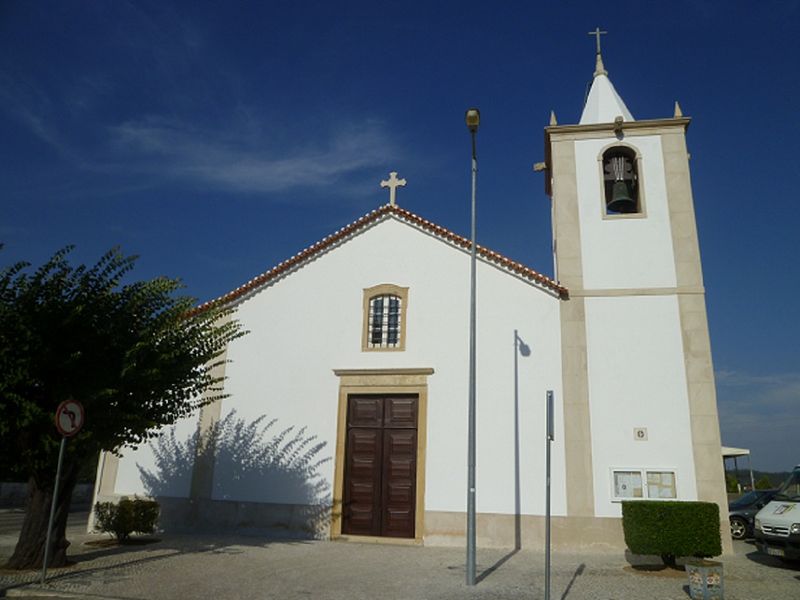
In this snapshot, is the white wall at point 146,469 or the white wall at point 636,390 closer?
the white wall at point 636,390

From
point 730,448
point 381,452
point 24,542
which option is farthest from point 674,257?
point 730,448

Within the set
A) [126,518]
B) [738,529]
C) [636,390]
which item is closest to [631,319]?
[636,390]

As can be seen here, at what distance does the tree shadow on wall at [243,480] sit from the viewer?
1348 centimetres

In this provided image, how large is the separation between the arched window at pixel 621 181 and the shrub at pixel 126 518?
12619mm

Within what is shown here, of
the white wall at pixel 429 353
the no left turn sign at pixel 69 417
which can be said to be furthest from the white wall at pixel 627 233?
the no left turn sign at pixel 69 417

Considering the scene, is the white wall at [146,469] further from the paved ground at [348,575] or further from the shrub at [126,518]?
the paved ground at [348,575]

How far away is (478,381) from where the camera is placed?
1330cm

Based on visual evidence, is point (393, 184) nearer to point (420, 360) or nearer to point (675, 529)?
point (420, 360)

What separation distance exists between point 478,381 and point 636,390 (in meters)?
3.37

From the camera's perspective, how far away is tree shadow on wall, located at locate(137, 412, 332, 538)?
13484 mm

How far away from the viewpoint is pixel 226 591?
7.85m

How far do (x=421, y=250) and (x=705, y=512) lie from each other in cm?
820

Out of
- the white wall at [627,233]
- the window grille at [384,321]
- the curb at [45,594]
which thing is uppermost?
the white wall at [627,233]

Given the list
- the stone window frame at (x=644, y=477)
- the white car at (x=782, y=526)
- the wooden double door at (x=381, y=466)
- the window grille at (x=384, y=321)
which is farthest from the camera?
the window grille at (x=384, y=321)
